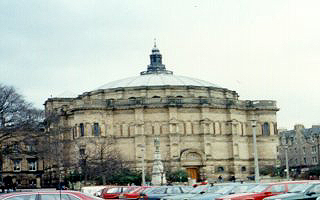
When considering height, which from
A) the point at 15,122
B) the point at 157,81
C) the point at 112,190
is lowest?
the point at 112,190

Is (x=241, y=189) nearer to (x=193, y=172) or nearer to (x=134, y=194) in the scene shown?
(x=134, y=194)

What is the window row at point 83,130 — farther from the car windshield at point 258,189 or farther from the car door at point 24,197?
the car door at point 24,197

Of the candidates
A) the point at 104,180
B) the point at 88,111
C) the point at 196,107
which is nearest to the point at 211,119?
the point at 196,107

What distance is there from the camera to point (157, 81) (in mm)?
102688

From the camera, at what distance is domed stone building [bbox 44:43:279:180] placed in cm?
9250

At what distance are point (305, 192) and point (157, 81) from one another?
255ft

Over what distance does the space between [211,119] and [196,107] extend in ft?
10.2

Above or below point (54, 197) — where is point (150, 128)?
above

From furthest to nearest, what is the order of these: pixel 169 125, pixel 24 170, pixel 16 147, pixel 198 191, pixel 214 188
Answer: pixel 24 170, pixel 169 125, pixel 16 147, pixel 198 191, pixel 214 188

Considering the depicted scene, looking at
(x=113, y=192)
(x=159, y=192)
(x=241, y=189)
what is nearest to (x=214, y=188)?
(x=241, y=189)

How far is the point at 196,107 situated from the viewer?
94.4 meters

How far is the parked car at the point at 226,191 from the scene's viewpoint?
28.9m

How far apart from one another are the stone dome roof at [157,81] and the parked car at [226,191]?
231 feet

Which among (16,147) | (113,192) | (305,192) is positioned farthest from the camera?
(16,147)
